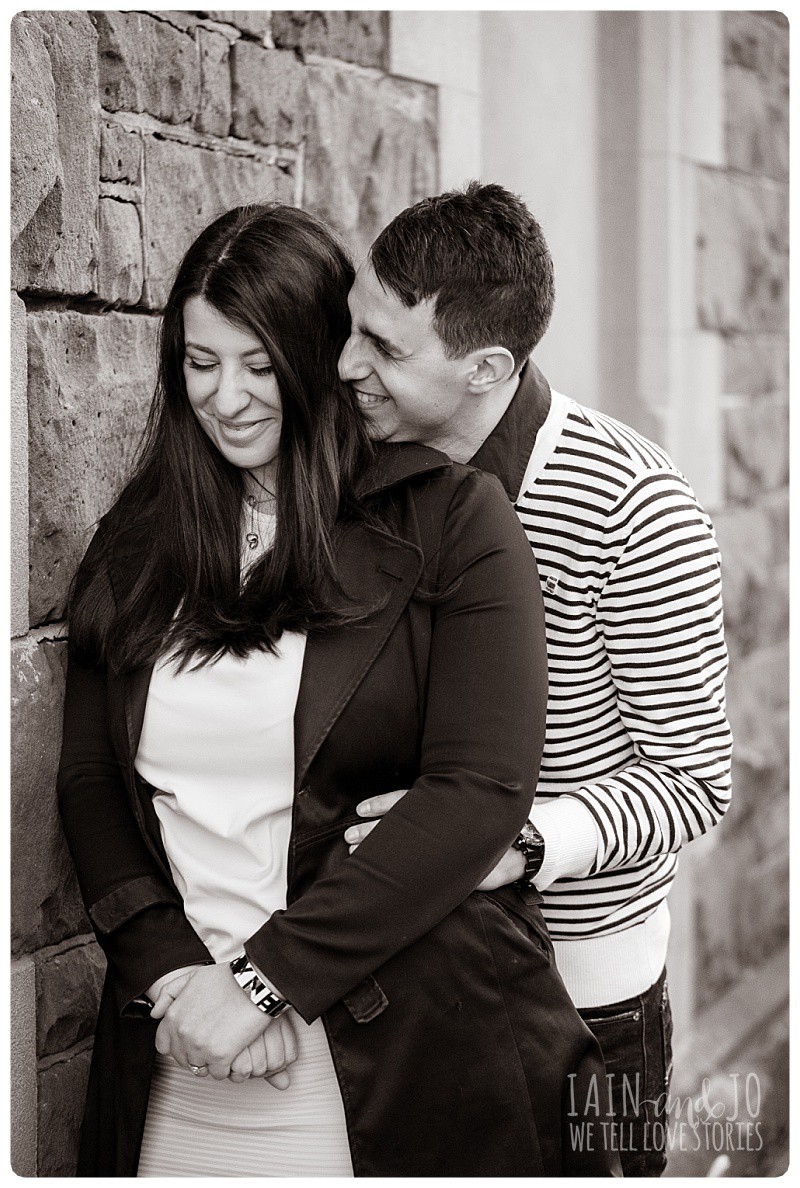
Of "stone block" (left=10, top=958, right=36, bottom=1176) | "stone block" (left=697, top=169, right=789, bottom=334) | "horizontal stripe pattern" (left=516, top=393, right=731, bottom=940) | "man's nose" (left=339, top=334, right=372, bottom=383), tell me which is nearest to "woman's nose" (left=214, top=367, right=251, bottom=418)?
"man's nose" (left=339, top=334, right=372, bottom=383)

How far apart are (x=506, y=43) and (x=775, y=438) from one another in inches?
79.7

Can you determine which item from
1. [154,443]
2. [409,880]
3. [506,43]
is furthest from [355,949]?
[506,43]

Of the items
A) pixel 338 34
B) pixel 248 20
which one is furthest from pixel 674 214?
pixel 248 20

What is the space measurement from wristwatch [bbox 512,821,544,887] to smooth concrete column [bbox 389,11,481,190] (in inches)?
71.3

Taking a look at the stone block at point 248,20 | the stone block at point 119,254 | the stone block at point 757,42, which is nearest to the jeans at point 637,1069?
the stone block at point 119,254

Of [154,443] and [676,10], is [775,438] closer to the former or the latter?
[676,10]

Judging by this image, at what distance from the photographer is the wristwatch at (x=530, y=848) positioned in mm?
1670

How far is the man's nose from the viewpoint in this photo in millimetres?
1717

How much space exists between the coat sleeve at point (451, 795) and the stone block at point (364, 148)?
1.26 meters

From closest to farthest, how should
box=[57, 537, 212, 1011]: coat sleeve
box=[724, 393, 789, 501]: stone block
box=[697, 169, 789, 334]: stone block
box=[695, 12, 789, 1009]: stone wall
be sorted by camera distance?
1. box=[57, 537, 212, 1011]: coat sleeve
2. box=[697, 169, 789, 334]: stone block
3. box=[695, 12, 789, 1009]: stone wall
4. box=[724, 393, 789, 501]: stone block

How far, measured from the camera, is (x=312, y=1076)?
159 centimetres

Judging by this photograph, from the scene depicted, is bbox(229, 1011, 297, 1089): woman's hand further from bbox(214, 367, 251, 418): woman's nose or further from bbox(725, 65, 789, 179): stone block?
bbox(725, 65, 789, 179): stone block

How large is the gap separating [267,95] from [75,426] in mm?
885

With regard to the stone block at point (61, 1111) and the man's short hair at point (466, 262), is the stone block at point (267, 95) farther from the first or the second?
the stone block at point (61, 1111)
